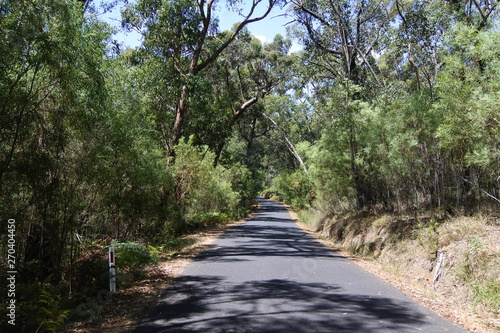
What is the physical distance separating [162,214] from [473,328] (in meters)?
10.4

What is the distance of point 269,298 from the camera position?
6730 millimetres

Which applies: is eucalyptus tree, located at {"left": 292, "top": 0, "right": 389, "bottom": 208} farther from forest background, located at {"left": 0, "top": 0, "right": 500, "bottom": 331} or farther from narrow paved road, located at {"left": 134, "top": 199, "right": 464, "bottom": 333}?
narrow paved road, located at {"left": 134, "top": 199, "right": 464, "bottom": 333}

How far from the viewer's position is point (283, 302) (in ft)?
21.2

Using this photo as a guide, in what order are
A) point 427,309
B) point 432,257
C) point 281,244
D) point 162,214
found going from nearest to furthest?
point 427,309, point 432,257, point 162,214, point 281,244

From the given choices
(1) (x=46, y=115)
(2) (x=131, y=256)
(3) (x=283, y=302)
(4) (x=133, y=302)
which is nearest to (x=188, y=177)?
(2) (x=131, y=256)

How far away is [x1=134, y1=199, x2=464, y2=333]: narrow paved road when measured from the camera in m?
5.32

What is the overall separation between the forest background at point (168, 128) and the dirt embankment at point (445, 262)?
92 centimetres

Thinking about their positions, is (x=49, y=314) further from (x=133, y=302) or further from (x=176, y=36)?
(x=176, y=36)

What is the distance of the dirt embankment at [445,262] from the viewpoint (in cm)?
625

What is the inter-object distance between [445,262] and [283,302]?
13.3 feet

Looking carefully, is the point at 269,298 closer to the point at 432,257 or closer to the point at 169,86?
the point at 432,257

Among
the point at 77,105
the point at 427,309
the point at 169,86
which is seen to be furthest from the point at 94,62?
the point at 169,86

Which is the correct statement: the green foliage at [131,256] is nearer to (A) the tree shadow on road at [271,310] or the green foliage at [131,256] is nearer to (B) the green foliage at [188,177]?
(A) the tree shadow on road at [271,310]

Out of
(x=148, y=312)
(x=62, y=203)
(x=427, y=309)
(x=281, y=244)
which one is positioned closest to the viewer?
(x=148, y=312)
